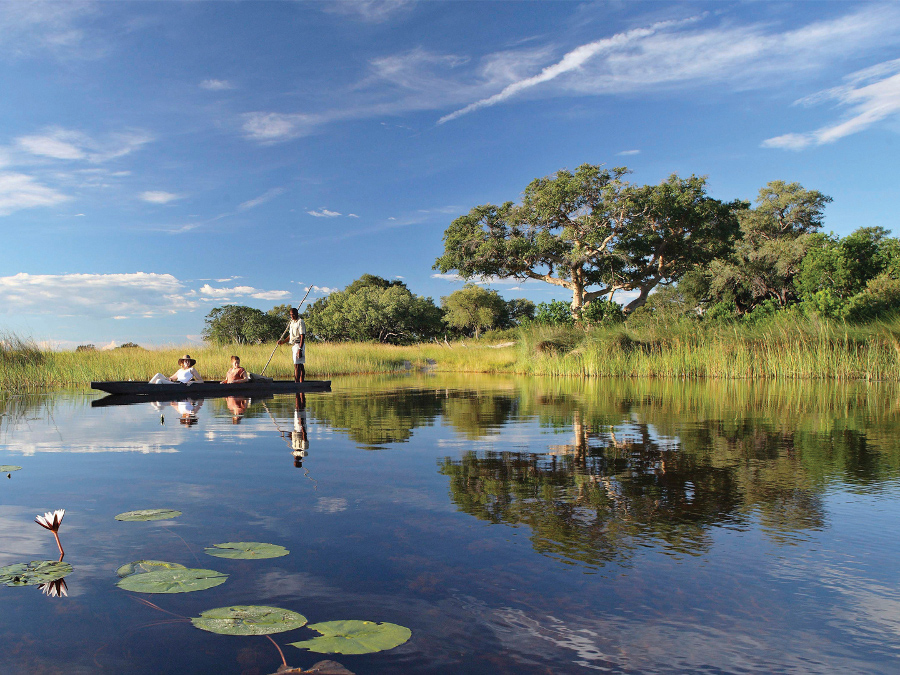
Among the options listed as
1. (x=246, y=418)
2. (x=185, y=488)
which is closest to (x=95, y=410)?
(x=246, y=418)

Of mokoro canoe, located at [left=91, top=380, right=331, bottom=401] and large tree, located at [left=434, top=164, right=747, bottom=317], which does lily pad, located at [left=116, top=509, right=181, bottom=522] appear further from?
large tree, located at [left=434, top=164, right=747, bottom=317]

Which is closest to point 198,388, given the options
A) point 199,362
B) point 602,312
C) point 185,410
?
point 185,410

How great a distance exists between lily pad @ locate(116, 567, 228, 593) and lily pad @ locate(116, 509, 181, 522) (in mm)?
965

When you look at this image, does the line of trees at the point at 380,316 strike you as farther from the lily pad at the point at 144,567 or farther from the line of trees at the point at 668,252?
the lily pad at the point at 144,567

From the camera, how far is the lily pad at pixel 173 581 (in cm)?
232

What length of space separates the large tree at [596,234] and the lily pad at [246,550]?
28275mm

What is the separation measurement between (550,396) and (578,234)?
19.8 m

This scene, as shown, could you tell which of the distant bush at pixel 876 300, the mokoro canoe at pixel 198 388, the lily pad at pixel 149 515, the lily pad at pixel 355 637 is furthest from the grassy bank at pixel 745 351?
the lily pad at pixel 355 637

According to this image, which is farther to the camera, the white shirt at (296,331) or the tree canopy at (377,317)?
the tree canopy at (377,317)

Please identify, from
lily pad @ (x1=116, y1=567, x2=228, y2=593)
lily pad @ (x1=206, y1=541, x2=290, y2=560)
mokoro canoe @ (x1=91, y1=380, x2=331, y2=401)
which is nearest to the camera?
lily pad @ (x1=116, y1=567, x2=228, y2=593)

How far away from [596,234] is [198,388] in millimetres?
22165

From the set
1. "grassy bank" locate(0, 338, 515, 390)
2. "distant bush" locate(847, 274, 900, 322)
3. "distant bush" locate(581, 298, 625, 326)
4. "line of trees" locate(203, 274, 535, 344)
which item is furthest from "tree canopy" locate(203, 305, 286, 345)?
"distant bush" locate(847, 274, 900, 322)

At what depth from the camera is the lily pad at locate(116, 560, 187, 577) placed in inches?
99.4

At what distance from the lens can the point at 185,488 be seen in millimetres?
4203
